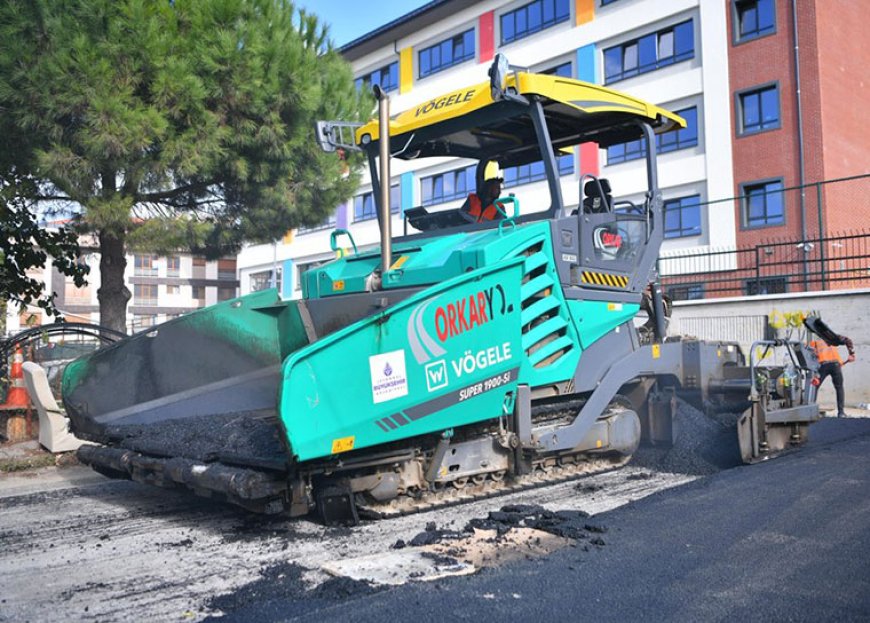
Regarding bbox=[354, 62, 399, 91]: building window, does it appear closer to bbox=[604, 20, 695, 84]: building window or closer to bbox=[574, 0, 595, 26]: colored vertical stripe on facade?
bbox=[574, 0, 595, 26]: colored vertical stripe on facade

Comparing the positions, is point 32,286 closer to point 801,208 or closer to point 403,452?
point 403,452

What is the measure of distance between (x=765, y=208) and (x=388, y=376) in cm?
1826

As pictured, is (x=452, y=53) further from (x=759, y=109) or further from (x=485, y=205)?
(x=485, y=205)

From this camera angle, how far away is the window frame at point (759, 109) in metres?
20.6

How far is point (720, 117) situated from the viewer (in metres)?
21.3

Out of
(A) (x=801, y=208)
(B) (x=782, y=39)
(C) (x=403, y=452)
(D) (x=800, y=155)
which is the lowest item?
(C) (x=403, y=452)

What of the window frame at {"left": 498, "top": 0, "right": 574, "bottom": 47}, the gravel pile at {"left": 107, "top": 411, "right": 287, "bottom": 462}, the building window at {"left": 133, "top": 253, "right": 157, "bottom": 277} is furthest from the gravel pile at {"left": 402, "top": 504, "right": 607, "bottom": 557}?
the building window at {"left": 133, "top": 253, "right": 157, "bottom": 277}

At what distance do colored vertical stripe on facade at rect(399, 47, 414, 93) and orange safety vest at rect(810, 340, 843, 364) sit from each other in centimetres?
2048

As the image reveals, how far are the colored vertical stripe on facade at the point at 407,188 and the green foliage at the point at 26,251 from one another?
20.5m

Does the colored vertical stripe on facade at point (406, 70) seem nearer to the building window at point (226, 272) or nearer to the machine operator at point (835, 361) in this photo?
the machine operator at point (835, 361)

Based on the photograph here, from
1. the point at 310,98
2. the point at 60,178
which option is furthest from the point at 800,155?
the point at 60,178

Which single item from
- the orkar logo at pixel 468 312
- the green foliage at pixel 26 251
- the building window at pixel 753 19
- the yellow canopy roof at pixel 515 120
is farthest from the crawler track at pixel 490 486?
the building window at pixel 753 19

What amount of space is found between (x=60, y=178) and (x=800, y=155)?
18.0 m

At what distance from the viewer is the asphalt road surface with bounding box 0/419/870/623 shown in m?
3.36
